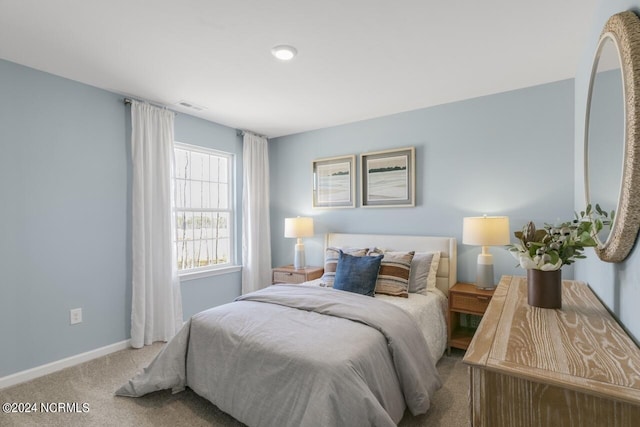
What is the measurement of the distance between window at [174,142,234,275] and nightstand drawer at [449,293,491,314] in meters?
2.84

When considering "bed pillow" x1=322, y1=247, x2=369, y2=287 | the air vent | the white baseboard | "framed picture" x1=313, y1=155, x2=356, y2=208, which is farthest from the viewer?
"framed picture" x1=313, y1=155, x2=356, y2=208

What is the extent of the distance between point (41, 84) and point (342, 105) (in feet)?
8.80

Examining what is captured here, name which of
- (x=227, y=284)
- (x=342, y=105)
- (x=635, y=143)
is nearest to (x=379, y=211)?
(x=342, y=105)

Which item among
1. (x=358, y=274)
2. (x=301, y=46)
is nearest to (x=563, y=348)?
(x=358, y=274)

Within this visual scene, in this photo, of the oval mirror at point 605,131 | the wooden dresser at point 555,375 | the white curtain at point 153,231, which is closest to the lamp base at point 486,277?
the oval mirror at point 605,131

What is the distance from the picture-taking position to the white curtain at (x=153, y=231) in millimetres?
3080

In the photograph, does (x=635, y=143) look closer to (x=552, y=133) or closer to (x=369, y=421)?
(x=369, y=421)

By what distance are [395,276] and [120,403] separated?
231 centimetres

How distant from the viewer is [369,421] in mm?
1491

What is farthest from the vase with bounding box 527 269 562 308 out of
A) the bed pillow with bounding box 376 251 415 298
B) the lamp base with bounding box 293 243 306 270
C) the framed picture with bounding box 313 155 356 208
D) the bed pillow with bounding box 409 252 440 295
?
the lamp base with bounding box 293 243 306 270

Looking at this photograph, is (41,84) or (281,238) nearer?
(41,84)

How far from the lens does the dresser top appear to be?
792 millimetres

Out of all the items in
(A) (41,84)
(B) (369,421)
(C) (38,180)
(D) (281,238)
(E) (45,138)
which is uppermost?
(A) (41,84)

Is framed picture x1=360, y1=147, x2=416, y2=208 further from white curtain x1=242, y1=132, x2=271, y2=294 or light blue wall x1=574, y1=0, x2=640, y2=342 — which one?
light blue wall x1=574, y1=0, x2=640, y2=342
